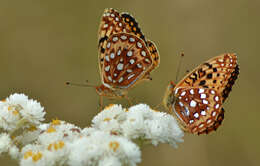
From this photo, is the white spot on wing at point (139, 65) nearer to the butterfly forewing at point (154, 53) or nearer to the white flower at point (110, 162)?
the butterfly forewing at point (154, 53)

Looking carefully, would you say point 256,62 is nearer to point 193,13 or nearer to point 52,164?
point 193,13

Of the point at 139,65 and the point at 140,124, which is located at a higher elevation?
the point at 139,65

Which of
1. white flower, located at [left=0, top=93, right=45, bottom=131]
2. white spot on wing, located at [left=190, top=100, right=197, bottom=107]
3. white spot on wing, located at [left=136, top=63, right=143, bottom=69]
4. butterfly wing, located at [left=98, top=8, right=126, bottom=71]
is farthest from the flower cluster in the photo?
butterfly wing, located at [left=98, top=8, right=126, bottom=71]

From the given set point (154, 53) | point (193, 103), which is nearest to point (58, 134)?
point (193, 103)

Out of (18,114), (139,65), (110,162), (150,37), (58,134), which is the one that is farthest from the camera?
(150,37)

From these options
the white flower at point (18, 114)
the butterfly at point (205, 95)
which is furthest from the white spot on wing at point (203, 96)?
the white flower at point (18, 114)

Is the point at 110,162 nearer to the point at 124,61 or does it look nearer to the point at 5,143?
the point at 5,143
